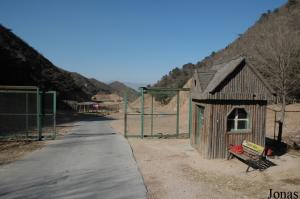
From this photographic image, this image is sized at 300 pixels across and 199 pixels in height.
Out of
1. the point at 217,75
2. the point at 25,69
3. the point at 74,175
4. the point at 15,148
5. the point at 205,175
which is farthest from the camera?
the point at 25,69

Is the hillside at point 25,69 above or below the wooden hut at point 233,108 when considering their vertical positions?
above

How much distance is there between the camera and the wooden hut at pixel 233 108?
534 inches

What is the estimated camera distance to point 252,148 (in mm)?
12938

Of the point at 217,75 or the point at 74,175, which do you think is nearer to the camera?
the point at 74,175

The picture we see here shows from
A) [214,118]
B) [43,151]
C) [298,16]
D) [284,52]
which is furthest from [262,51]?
[298,16]

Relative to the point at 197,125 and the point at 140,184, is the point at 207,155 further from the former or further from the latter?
the point at 140,184

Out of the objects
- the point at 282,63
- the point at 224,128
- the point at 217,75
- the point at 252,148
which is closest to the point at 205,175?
the point at 252,148

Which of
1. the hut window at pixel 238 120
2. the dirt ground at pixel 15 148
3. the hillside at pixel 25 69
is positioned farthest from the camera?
the hillside at pixel 25 69

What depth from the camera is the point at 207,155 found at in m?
13.7

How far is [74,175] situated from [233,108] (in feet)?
23.5

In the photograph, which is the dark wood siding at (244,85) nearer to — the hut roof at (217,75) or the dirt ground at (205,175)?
the hut roof at (217,75)

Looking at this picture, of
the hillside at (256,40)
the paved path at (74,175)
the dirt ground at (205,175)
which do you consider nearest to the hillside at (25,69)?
the hillside at (256,40)

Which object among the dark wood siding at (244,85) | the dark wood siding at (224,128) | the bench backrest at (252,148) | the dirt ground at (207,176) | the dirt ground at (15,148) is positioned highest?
the dark wood siding at (244,85)

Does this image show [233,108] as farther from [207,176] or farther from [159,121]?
[159,121]
